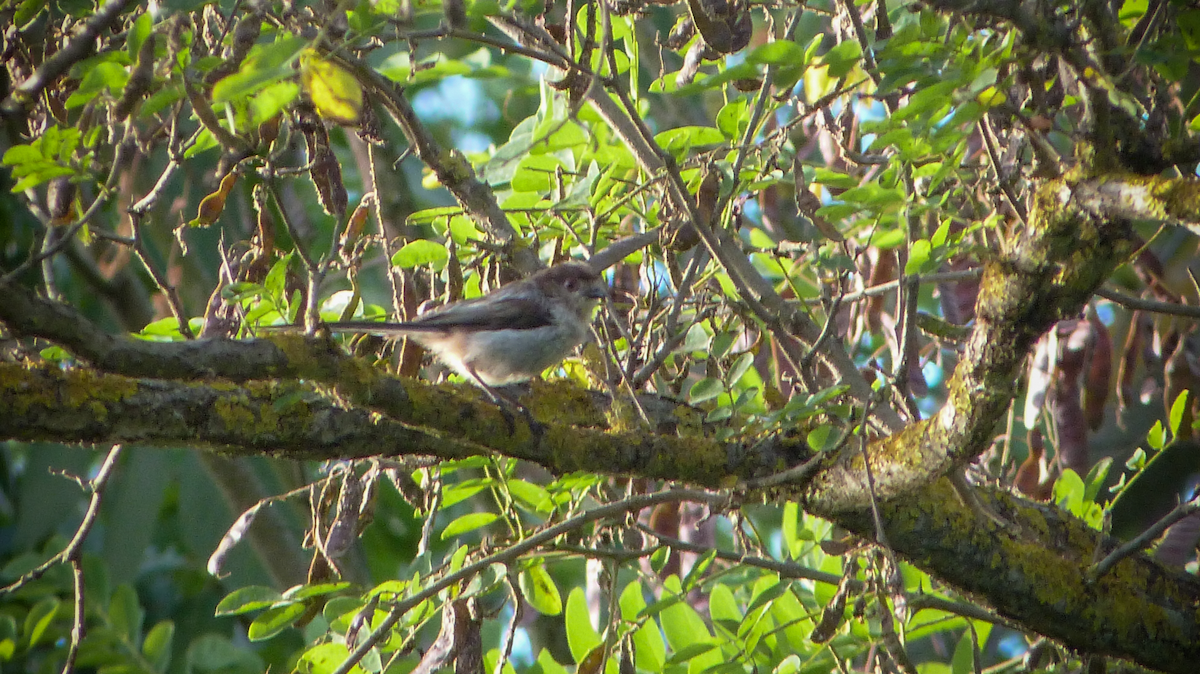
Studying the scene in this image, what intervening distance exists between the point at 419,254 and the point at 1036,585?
94.5 inches

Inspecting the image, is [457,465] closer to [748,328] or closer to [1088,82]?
[748,328]

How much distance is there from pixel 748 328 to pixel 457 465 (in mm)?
1284

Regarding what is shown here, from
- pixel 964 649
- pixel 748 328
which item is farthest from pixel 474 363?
pixel 964 649

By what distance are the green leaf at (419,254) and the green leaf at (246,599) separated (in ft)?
4.00

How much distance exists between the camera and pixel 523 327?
455 centimetres

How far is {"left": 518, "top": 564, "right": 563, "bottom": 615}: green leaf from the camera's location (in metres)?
3.79

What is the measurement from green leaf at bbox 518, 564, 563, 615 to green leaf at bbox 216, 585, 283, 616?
34.9 inches

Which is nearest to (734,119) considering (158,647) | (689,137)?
(689,137)

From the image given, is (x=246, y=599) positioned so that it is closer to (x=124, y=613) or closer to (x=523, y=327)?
(x=523, y=327)

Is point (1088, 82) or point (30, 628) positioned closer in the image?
point (1088, 82)

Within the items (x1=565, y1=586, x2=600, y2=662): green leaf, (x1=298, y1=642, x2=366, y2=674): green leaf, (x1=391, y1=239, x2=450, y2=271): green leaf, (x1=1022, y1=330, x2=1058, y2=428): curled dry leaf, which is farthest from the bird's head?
(x1=1022, y1=330, x2=1058, y2=428): curled dry leaf

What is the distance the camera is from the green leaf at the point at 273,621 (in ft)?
11.1

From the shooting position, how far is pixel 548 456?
306 cm

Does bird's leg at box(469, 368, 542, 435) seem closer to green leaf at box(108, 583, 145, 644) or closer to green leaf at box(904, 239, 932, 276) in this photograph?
green leaf at box(904, 239, 932, 276)
